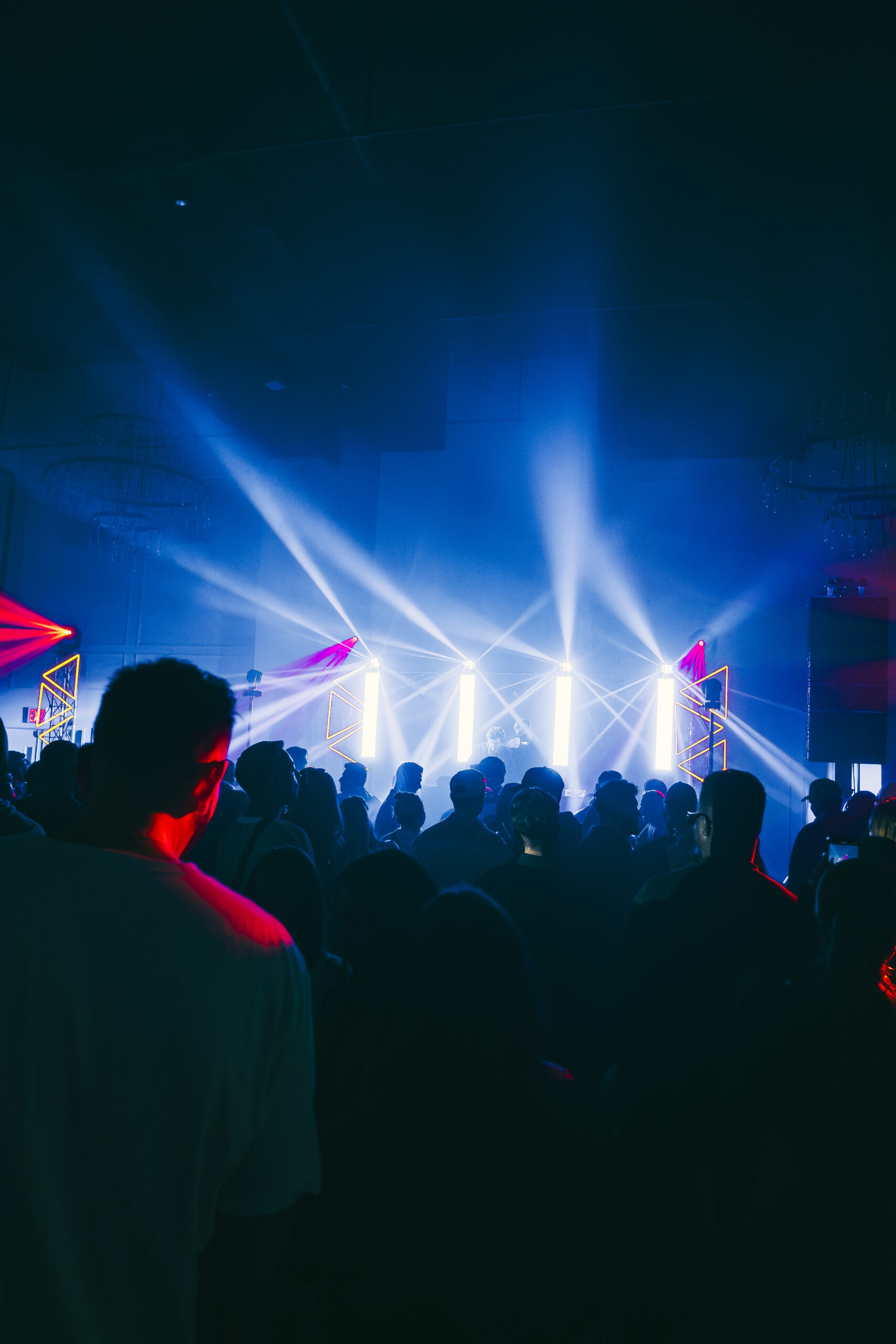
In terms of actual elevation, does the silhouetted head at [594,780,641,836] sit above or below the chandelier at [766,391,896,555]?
below

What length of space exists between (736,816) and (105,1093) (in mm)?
1909

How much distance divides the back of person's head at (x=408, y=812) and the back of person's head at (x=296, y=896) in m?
2.48

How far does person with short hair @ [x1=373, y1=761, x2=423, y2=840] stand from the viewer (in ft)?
18.6

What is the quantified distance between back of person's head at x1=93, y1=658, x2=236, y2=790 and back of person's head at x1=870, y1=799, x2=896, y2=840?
2885mm

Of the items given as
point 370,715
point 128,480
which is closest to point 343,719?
point 370,715

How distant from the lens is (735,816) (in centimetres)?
240

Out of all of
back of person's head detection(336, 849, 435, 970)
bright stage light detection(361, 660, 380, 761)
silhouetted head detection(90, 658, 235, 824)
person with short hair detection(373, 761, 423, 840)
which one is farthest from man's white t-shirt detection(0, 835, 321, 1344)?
bright stage light detection(361, 660, 380, 761)

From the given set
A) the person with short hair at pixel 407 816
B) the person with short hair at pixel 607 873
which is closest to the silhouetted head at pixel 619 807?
the person with short hair at pixel 607 873

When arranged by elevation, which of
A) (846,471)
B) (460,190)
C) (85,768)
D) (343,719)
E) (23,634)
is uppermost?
(460,190)

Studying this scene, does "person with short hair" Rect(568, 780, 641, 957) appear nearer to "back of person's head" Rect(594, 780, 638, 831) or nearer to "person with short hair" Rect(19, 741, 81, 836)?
"back of person's head" Rect(594, 780, 638, 831)

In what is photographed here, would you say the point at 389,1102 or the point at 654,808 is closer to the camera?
the point at 389,1102

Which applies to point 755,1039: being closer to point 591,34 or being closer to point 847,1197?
point 847,1197

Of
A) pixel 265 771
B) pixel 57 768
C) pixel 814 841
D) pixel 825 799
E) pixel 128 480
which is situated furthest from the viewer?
pixel 128 480

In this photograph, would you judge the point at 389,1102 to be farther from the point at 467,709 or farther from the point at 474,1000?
the point at 467,709
